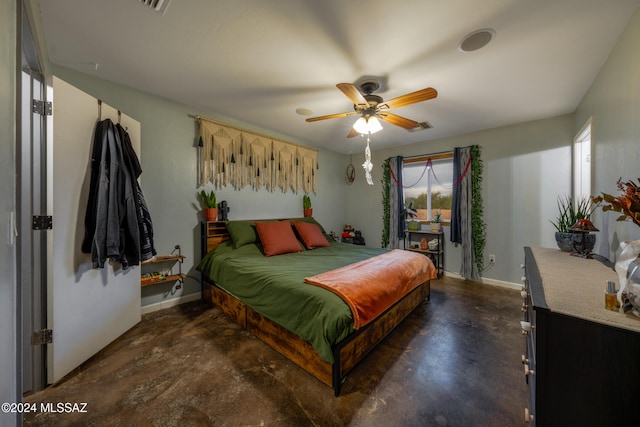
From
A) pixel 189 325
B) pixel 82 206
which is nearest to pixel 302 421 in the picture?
pixel 189 325

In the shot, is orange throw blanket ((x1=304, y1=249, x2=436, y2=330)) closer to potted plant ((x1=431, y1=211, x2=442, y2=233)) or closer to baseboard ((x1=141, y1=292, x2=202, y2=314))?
potted plant ((x1=431, y1=211, x2=442, y2=233))

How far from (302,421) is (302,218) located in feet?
9.89

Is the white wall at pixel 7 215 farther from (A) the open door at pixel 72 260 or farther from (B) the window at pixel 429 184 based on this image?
(B) the window at pixel 429 184

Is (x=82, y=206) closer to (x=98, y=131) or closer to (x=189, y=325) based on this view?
(x=98, y=131)

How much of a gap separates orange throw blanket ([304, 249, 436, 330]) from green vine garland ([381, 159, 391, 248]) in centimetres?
207

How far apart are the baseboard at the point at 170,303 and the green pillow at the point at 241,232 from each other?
0.88 m

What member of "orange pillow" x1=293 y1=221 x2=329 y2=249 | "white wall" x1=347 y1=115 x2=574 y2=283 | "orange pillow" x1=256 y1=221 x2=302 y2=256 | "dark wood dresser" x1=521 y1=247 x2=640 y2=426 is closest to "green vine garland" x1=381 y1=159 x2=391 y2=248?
"white wall" x1=347 y1=115 x2=574 y2=283

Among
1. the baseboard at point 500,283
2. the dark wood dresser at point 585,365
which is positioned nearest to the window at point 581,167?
the baseboard at point 500,283

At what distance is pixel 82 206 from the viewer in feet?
6.11

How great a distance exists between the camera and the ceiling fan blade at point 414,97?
5.89 feet

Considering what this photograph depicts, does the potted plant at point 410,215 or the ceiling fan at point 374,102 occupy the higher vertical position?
the ceiling fan at point 374,102

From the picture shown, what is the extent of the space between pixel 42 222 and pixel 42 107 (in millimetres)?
810

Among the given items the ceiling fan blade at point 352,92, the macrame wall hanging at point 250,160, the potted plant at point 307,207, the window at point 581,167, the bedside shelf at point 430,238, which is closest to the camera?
the ceiling fan blade at point 352,92

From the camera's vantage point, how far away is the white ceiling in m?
1.47
